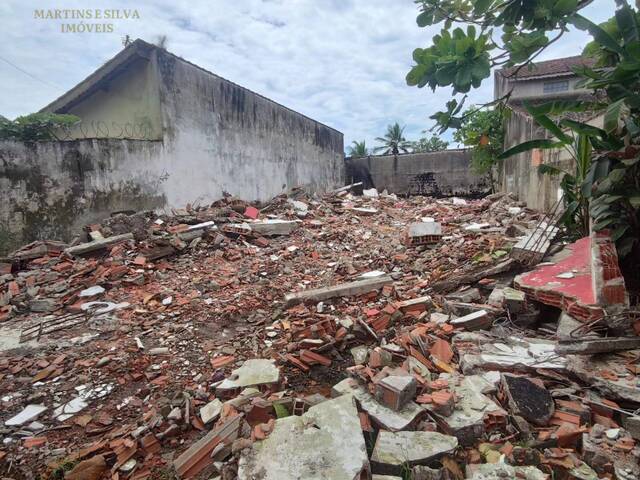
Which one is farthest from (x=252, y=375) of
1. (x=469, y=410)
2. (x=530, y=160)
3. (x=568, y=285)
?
(x=530, y=160)

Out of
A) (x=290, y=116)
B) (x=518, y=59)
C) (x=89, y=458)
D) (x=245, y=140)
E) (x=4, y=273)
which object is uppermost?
(x=290, y=116)

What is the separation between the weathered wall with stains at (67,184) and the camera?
5.60 meters

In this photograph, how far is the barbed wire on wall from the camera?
7618 millimetres

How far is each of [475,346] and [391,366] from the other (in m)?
0.69

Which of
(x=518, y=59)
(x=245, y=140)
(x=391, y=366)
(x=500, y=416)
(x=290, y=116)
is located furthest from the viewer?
(x=290, y=116)

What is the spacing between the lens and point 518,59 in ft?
7.24

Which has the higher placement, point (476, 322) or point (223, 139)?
point (223, 139)

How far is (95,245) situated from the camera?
5684mm

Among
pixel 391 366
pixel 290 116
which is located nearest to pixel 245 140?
pixel 290 116

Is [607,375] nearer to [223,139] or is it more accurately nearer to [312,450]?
[312,450]

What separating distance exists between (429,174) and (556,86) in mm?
8241

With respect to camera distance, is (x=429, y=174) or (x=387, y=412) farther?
(x=429, y=174)

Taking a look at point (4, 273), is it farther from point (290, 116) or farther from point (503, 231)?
point (290, 116)

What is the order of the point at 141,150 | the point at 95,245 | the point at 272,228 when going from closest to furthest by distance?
the point at 95,245
the point at 141,150
the point at 272,228
